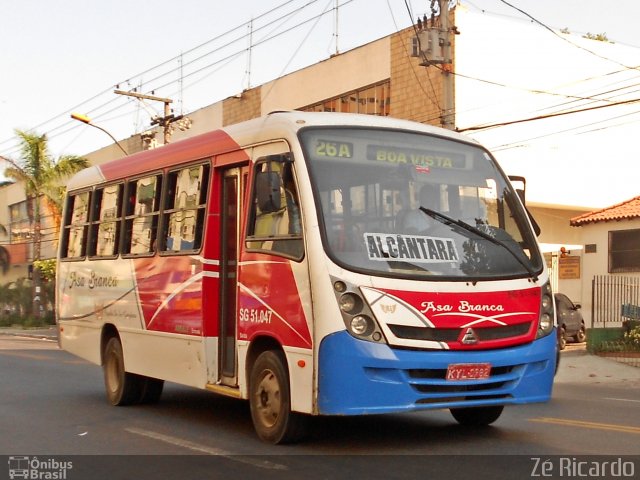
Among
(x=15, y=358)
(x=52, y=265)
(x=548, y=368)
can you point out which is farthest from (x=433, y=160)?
(x=52, y=265)

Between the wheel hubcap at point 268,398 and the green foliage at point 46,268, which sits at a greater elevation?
the green foliage at point 46,268

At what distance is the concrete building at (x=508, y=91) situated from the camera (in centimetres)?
3406

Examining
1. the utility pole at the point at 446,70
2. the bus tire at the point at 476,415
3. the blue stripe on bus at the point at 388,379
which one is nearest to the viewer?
the blue stripe on bus at the point at 388,379

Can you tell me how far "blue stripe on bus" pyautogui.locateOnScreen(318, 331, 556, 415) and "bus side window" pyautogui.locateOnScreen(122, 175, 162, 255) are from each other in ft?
14.1

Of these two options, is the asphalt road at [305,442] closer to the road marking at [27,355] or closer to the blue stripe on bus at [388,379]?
the blue stripe on bus at [388,379]

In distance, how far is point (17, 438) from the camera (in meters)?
9.87

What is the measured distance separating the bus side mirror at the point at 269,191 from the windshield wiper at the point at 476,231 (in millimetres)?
1253

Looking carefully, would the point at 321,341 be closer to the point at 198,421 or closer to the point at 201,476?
the point at 201,476

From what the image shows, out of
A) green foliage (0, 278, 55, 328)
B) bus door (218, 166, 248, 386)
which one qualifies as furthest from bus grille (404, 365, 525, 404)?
green foliage (0, 278, 55, 328)

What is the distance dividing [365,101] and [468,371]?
98.0ft

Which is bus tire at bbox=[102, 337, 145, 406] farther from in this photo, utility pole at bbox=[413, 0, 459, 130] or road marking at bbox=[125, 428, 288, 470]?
utility pole at bbox=[413, 0, 459, 130]

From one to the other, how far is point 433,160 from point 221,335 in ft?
9.02

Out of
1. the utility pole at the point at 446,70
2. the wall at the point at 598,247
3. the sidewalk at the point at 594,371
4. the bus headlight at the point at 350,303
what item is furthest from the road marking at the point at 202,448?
the wall at the point at 598,247

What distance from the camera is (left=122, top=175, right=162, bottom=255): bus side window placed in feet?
39.0
